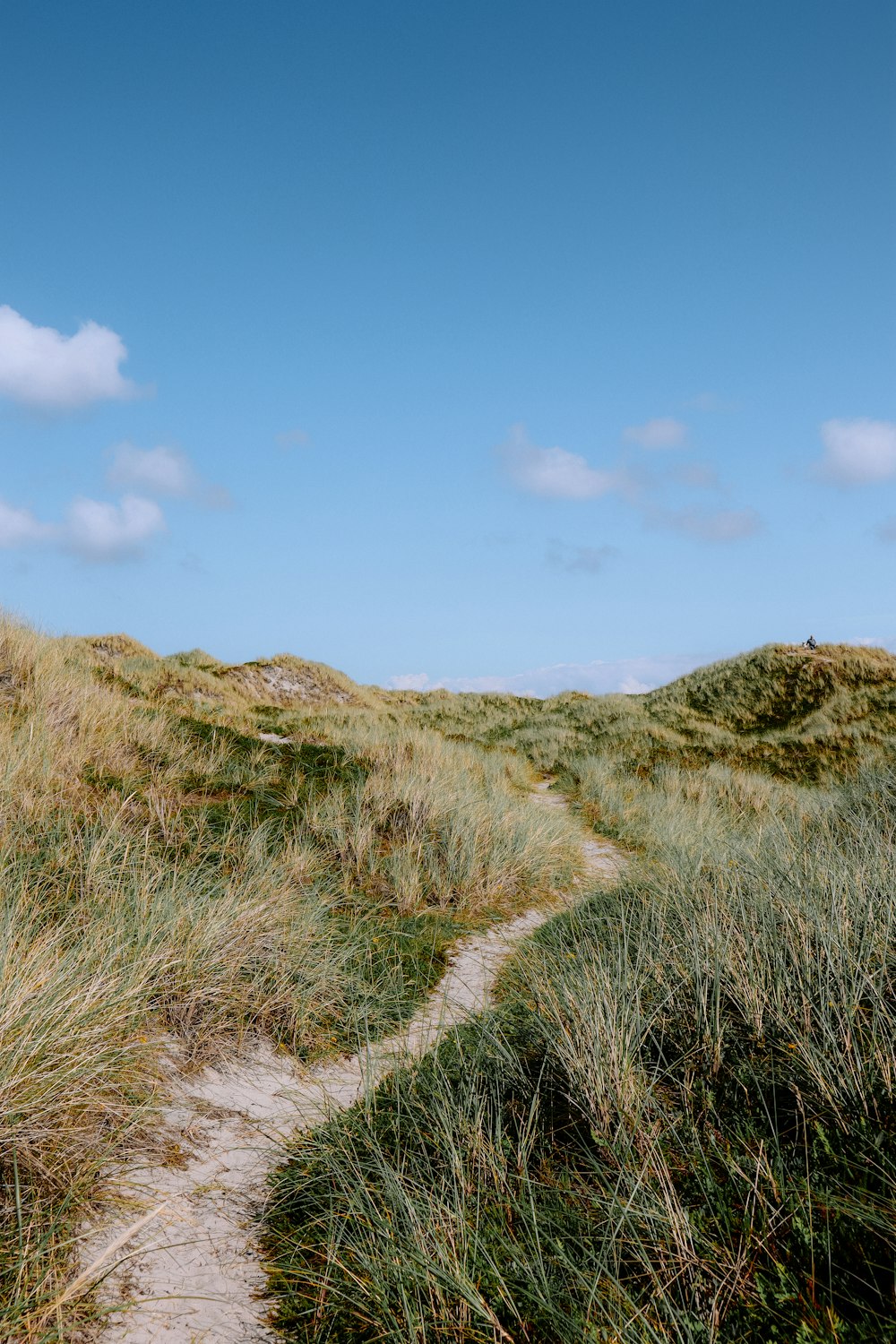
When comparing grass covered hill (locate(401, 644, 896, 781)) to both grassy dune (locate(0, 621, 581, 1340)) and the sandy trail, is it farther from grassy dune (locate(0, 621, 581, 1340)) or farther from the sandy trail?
the sandy trail

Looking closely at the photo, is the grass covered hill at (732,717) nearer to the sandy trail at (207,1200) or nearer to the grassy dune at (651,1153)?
the grassy dune at (651,1153)

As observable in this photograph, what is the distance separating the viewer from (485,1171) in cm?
266

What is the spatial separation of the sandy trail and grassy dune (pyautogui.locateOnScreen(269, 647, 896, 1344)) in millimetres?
157

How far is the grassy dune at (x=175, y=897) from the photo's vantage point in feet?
9.04

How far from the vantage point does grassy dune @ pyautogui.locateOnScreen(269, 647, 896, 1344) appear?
203cm

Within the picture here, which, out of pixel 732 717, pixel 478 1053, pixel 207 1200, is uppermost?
pixel 732 717

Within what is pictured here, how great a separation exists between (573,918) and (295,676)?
77.6ft

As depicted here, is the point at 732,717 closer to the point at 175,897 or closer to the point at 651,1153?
the point at 175,897

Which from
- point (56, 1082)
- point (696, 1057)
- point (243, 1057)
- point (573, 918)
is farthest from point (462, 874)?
point (56, 1082)

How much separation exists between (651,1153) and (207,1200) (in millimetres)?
1777

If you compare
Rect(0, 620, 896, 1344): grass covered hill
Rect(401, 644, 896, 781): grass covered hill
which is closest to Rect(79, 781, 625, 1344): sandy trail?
Rect(0, 620, 896, 1344): grass covered hill

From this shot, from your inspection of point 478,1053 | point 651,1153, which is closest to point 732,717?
point 478,1053

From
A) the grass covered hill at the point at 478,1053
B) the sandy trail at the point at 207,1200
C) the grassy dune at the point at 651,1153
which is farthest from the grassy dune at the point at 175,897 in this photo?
the grassy dune at the point at 651,1153

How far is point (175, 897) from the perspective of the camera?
4.67 metres
